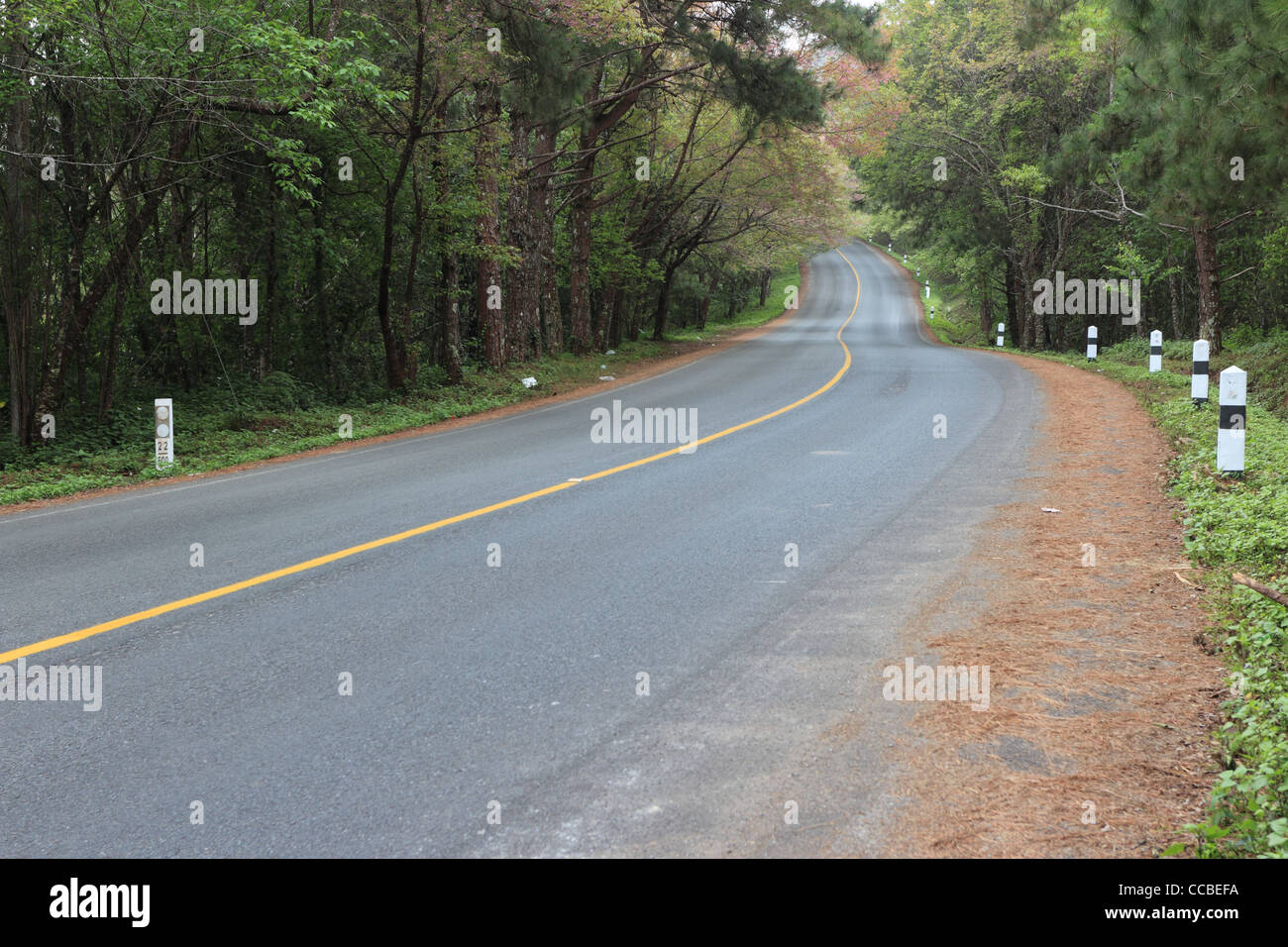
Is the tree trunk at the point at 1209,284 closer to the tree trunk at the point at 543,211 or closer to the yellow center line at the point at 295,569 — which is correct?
the yellow center line at the point at 295,569

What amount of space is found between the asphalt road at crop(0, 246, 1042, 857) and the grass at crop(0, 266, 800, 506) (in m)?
2.60

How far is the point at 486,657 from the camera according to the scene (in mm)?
5168

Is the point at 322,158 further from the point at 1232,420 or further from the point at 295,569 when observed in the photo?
the point at 1232,420

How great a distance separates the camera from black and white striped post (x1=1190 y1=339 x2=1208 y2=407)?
42.7 ft

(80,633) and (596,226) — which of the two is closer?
(80,633)

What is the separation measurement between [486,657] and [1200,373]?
11.9 metres

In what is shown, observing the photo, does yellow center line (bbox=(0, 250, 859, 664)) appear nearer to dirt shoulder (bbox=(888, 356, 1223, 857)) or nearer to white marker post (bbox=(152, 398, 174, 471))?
dirt shoulder (bbox=(888, 356, 1223, 857))

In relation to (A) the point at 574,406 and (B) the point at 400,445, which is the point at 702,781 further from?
(A) the point at 574,406

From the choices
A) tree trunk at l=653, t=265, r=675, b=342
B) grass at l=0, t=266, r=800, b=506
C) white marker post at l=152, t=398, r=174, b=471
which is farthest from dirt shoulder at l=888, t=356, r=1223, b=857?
tree trunk at l=653, t=265, r=675, b=342

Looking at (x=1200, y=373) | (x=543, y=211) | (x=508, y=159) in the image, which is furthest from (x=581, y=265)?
(x=1200, y=373)

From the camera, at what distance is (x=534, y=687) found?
15.6ft

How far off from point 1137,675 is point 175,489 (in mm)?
9846
